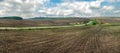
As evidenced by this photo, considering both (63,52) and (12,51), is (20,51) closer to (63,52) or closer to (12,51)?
(12,51)

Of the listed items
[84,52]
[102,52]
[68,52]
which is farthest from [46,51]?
[102,52]

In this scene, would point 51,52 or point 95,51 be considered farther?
point 95,51

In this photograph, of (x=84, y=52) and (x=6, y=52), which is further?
(x=84, y=52)

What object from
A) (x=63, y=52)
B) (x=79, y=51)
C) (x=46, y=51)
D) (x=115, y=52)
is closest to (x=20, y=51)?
(x=46, y=51)

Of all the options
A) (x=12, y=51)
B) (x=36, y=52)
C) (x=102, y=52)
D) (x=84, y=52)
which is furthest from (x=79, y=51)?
(x=12, y=51)

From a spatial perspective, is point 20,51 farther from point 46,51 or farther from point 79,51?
point 79,51

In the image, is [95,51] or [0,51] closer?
[0,51]

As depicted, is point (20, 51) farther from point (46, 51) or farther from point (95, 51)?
point (95, 51)
